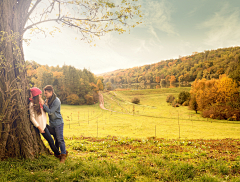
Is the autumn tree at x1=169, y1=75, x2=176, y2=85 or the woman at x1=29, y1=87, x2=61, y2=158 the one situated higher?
the autumn tree at x1=169, y1=75, x2=176, y2=85

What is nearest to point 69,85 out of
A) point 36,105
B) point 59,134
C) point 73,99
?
point 73,99

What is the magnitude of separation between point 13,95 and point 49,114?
1.21 metres

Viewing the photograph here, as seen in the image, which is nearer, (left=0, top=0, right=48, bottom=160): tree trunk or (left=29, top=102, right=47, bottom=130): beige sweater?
(left=0, top=0, right=48, bottom=160): tree trunk

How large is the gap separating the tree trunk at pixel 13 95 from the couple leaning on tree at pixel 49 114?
0.75ft

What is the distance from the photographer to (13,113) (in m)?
4.14

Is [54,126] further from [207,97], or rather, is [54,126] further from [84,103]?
[84,103]

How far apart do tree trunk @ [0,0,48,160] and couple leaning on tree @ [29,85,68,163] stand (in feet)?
0.75

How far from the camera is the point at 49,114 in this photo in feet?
14.9

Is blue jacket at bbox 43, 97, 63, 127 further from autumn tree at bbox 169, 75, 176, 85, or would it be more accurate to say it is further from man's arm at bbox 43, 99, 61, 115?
autumn tree at bbox 169, 75, 176, 85

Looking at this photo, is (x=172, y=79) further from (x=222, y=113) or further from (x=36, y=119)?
(x=36, y=119)

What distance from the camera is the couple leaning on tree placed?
4.37m

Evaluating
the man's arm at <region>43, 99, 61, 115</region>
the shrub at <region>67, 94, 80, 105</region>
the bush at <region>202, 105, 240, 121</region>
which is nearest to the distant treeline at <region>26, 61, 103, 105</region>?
the shrub at <region>67, 94, 80, 105</region>

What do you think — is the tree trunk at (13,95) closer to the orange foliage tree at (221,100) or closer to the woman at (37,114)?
the woman at (37,114)

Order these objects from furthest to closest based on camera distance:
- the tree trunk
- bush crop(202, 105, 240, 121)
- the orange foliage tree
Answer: the orange foliage tree, bush crop(202, 105, 240, 121), the tree trunk
